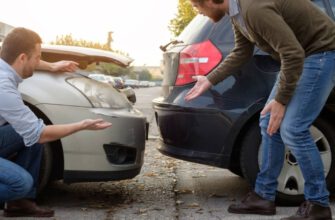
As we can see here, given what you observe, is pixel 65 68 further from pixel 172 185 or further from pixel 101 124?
pixel 172 185

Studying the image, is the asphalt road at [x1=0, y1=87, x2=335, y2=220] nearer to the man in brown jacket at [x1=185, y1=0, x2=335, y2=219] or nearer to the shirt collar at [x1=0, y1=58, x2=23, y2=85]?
the man in brown jacket at [x1=185, y1=0, x2=335, y2=219]

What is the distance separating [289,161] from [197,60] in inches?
38.7

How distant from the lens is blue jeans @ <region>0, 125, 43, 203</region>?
3.54 metres

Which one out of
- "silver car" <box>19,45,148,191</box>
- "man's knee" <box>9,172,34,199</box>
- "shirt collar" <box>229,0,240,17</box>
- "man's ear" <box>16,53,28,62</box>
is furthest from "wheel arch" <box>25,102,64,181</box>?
"shirt collar" <box>229,0,240,17</box>

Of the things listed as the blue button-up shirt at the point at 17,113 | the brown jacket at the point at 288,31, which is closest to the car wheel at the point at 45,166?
the blue button-up shirt at the point at 17,113

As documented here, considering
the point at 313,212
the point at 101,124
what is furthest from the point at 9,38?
the point at 313,212

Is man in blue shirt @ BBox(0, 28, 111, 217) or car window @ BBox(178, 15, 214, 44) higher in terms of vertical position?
car window @ BBox(178, 15, 214, 44)

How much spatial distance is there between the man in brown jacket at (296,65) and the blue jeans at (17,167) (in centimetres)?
138

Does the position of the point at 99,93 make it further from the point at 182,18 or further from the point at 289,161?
the point at 182,18

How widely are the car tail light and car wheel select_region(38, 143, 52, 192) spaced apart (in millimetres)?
1066

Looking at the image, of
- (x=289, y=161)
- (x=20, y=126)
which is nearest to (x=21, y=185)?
(x=20, y=126)

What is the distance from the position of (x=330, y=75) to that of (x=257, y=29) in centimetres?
59

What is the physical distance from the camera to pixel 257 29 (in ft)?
11.4

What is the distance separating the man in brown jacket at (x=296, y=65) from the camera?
3.45 meters
